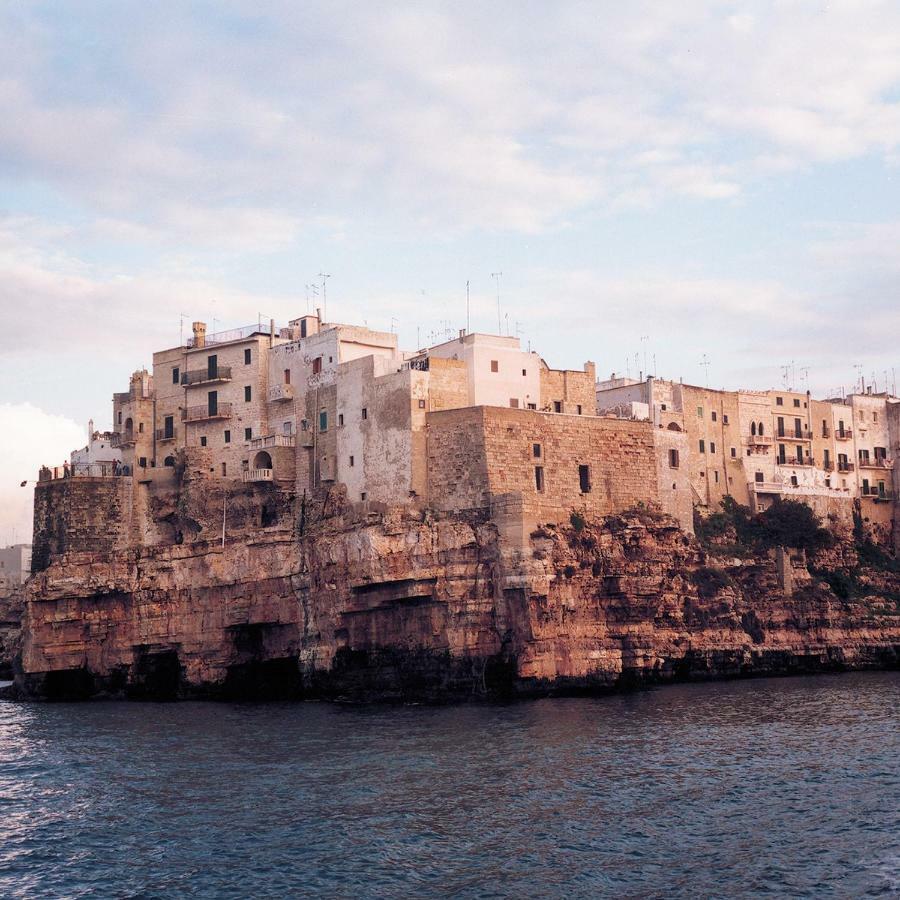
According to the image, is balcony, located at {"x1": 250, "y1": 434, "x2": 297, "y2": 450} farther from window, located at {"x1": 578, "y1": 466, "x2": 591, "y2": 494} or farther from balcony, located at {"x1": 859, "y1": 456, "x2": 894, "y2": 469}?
balcony, located at {"x1": 859, "y1": 456, "x2": 894, "y2": 469}

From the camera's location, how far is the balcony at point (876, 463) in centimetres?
8856

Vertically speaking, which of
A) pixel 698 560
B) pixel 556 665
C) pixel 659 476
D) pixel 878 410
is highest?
pixel 878 410

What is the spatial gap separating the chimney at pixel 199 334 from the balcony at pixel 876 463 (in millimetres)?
43245

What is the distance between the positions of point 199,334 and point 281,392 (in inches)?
348

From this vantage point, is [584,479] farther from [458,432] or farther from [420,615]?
[420,615]

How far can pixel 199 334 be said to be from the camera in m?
78.4

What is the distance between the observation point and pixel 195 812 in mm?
38375

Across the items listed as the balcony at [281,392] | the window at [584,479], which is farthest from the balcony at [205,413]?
the window at [584,479]

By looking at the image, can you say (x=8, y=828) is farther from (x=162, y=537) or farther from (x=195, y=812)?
(x=162, y=537)

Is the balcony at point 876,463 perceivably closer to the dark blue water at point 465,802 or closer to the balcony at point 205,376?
the dark blue water at point 465,802

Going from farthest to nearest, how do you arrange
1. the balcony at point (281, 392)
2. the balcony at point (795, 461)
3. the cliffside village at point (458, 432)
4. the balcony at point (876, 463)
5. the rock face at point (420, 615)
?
the balcony at point (876, 463) → the balcony at point (795, 461) → the balcony at point (281, 392) → the cliffside village at point (458, 432) → the rock face at point (420, 615)

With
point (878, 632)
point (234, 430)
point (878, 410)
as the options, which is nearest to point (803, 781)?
point (878, 632)

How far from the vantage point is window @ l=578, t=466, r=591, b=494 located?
6556 centimetres

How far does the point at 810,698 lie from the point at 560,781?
906 inches
